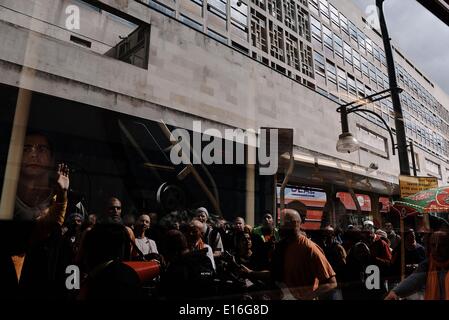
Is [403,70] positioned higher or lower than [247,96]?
higher

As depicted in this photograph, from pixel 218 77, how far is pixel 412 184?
10.5 feet

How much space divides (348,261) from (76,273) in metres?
3.22

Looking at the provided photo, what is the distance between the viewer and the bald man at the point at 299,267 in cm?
245

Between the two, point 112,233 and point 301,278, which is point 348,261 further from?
point 112,233

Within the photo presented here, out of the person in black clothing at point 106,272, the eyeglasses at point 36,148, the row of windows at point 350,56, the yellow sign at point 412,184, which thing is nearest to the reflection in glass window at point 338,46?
the row of windows at point 350,56

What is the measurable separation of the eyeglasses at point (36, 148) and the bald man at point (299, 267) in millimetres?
2234

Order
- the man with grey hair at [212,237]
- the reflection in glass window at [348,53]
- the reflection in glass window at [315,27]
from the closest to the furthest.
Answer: the man with grey hair at [212,237], the reflection in glass window at [315,27], the reflection in glass window at [348,53]

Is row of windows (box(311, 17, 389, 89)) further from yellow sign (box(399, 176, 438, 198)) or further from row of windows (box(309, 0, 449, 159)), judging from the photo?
yellow sign (box(399, 176, 438, 198))

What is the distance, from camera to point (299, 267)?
251cm

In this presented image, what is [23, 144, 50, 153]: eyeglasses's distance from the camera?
2470 mm

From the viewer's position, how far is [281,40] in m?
3.60

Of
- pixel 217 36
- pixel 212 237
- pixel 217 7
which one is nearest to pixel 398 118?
pixel 217 36

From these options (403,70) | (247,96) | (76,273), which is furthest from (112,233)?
(403,70)

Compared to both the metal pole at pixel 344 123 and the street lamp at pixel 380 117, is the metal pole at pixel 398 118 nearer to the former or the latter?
the street lamp at pixel 380 117
